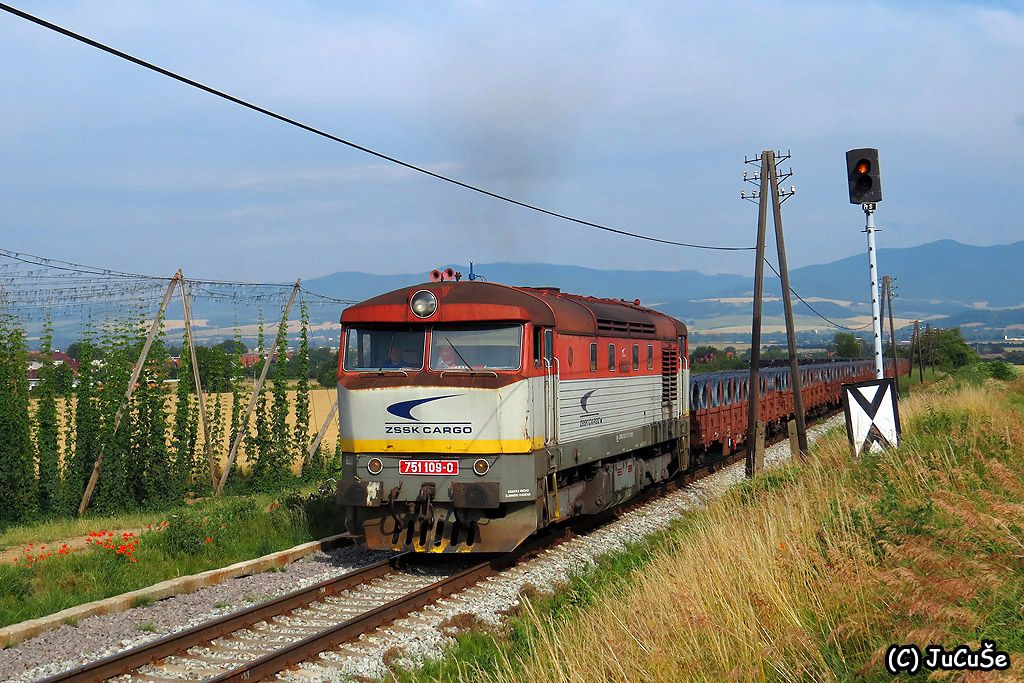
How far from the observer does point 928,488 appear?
32.6 feet

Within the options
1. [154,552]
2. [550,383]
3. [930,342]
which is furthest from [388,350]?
[930,342]

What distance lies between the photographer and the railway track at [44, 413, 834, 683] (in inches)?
344

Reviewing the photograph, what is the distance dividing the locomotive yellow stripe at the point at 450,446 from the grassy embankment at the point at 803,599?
205cm

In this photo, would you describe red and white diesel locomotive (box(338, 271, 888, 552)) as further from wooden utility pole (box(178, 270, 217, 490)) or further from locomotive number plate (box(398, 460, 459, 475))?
wooden utility pole (box(178, 270, 217, 490))

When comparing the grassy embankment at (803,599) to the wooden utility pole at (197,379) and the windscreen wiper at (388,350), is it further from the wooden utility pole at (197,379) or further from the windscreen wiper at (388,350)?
the wooden utility pole at (197,379)

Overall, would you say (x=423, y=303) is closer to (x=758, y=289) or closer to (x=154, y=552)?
(x=154, y=552)

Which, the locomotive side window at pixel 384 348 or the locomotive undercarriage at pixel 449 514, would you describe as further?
the locomotive side window at pixel 384 348

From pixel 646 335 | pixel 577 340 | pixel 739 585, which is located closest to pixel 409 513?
pixel 577 340

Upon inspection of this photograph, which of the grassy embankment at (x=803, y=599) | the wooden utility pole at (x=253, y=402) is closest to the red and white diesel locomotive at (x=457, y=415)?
the grassy embankment at (x=803, y=599)

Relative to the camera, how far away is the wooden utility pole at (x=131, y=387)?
18.2 m

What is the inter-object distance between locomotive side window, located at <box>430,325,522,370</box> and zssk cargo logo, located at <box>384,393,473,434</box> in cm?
54

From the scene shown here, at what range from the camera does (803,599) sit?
24.1 ft

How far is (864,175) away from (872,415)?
362 cm

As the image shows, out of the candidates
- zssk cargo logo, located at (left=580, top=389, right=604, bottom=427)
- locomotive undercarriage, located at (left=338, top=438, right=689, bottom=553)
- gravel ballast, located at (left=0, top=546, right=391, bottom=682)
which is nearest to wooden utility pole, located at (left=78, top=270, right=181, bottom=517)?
Result: gravel ballast, located at (left=0, top=546, right=391, bottom=682)
